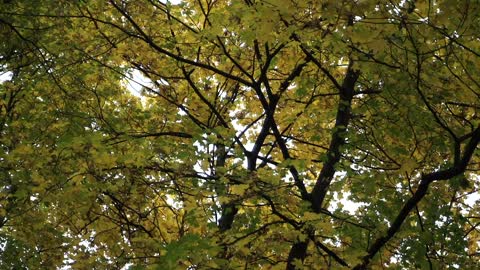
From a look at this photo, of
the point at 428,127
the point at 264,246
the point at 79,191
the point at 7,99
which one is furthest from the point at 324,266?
the point at 7,99

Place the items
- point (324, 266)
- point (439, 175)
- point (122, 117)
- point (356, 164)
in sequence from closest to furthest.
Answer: point (439, 175) → point (324, 266) → point (356, 164) → point (122, 117)

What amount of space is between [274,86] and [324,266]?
10.4 ft

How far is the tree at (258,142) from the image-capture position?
3.96 m

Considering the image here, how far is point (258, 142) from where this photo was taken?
729 centimetres

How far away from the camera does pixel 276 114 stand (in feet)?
26.7

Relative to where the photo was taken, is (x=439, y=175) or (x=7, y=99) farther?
(x=7, y=99)

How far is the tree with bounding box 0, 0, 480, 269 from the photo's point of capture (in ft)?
13.0

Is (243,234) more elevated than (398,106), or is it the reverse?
(398,106)

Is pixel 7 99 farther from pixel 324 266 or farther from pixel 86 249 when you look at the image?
pixel 324 266

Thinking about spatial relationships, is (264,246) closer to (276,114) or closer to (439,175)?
(439,175)

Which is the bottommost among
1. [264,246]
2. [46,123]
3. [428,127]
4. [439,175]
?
[264,246]

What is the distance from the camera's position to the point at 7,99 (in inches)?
343

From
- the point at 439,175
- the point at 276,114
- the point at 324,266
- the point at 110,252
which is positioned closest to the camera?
the point at 439,175

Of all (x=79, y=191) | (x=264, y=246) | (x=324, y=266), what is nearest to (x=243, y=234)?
(x=264, y=246)
